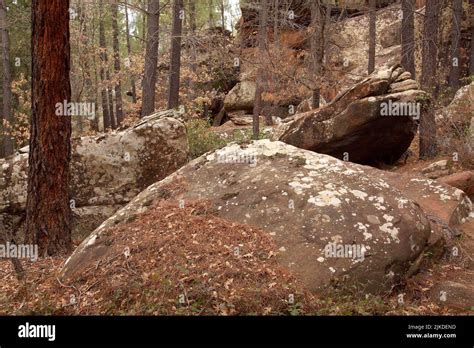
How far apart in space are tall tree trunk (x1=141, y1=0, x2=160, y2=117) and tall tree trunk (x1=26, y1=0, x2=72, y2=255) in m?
8.20

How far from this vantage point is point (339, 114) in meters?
11.1

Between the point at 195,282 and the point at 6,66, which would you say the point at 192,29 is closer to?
the point at 6,66

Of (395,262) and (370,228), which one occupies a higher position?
(370,228)

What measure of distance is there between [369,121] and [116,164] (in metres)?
6.22

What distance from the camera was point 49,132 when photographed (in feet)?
22.2

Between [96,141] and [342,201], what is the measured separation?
6.41 metres

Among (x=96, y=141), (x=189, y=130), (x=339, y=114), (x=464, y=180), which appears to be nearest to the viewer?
(x=464, y=180)

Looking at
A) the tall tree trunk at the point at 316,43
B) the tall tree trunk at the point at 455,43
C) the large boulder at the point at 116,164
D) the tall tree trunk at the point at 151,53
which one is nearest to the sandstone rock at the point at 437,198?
the large boulder at the point at 116,164

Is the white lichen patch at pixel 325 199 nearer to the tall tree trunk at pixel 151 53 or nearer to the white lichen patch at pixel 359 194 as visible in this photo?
the white lichen patch at pixel 359 194

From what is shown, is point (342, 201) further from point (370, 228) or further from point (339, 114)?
point (339, 114)

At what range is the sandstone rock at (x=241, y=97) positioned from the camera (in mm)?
24453

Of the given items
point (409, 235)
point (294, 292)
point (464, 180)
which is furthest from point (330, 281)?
point (464, 180)

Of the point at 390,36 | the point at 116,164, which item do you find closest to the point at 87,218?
the point at 116,164
